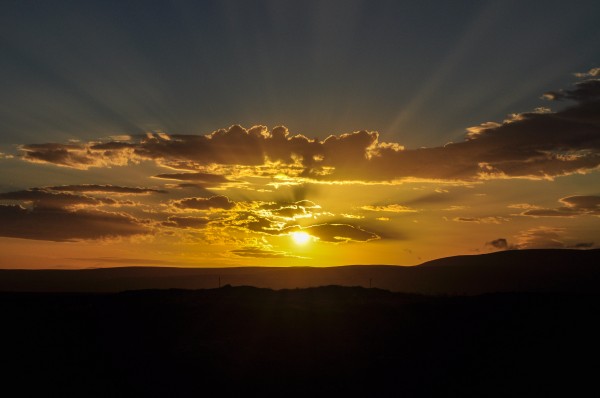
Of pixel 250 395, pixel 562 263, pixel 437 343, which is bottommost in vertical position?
pixel 250 395

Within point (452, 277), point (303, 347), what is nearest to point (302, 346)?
point (303, 347)

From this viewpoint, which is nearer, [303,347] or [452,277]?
[303,347]

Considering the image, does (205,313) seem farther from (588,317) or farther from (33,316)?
(588,317)

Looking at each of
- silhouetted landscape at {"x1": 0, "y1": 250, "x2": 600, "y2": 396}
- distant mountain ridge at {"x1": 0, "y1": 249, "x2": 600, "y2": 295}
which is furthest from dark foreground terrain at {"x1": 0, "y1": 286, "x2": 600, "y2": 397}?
distant mountain ridge at {"x1": 0, "y1": 249, "x2": 600, "y2": 295}

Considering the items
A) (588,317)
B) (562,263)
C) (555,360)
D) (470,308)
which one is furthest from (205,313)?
(562,263)

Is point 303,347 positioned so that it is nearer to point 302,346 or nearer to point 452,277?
point 302,346

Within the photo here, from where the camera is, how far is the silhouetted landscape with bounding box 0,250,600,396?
76.6ft

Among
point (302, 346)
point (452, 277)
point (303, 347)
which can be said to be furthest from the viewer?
point (452, 277)

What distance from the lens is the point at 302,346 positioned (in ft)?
92.2

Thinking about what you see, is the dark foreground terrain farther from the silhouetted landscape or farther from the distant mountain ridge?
the distant mountain ridge

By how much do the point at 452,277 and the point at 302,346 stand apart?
4455 inches

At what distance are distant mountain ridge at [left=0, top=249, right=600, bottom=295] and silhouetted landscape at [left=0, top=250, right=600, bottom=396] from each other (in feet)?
197

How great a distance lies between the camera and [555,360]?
26.2 metres

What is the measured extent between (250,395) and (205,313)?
12.3m
